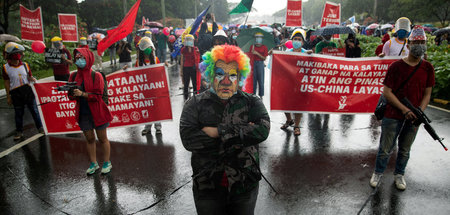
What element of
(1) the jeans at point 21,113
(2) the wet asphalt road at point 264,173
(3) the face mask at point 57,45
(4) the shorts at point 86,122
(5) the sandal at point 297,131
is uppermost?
(3) the face mask at point 57,45

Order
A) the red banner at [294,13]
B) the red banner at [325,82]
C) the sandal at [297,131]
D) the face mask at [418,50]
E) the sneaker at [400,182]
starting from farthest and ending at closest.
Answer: the red banner at [294,13] < the sandal at [297,131] < the red banner at [325,82] < the sneaker at [400,182] < the face mask at [418,50]

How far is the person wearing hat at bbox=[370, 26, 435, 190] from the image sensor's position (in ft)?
11.8

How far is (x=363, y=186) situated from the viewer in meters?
4.15

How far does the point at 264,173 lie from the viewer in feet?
15.1

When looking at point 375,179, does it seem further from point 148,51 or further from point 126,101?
point 148,51

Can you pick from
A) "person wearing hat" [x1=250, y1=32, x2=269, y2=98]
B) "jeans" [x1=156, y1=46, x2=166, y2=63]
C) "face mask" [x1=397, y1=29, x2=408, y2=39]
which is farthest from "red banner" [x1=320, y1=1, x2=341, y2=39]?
"jeans" [x1=156, y1=46, x2=166, y2=63]

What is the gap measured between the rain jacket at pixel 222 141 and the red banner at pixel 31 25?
10.3 meters

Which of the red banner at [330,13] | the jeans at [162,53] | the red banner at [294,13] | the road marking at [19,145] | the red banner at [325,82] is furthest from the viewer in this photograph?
the jeans at [162,53]

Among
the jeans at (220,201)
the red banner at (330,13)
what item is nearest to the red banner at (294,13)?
the red banner at (330,13)

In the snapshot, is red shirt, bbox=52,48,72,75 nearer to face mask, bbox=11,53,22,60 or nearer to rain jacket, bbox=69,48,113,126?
face mask, bbox=11,53,22,60

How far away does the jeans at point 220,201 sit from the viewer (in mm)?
2281

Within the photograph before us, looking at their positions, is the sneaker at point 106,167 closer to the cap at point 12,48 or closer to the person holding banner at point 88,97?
the person holding banner at point 88,97

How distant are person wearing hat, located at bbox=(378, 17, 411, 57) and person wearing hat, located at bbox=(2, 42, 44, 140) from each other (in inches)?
273

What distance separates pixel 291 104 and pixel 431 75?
2805 mm
